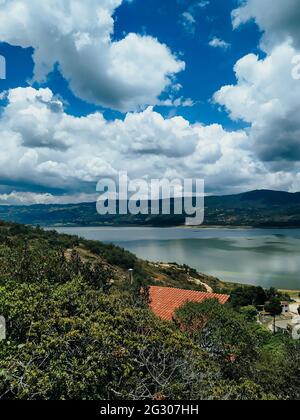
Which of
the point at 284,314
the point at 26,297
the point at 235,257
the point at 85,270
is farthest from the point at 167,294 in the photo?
the point at 235,257

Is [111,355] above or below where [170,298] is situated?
above

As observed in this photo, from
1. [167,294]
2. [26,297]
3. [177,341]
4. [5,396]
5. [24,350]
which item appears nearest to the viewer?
[5,396]

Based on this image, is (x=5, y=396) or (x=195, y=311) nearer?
(x=5, y=396)

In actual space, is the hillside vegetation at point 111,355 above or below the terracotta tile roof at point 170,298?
above

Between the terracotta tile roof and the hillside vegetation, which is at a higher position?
the hillside vegetation

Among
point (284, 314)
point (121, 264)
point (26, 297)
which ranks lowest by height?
point (284, 314)

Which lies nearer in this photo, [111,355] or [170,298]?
[111,355]

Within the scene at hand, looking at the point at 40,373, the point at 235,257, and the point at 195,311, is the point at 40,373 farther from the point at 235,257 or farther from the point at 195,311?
the point at 235,257

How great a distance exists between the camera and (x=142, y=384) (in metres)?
7.37

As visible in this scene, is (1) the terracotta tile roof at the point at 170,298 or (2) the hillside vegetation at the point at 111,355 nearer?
(2) the hillside vegetation at the point at 111,355

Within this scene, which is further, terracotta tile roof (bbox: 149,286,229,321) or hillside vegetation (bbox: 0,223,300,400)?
terracotta tile roof (bbox: 149,286,229,321)
